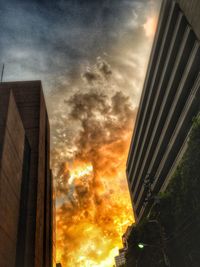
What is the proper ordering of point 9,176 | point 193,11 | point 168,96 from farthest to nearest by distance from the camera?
point 168,96, point 9,176, point 193,11

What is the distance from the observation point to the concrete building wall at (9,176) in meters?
20.5

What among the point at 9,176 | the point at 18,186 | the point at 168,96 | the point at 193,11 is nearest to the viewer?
the point at 193,11

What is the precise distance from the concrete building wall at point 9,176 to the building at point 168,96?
505 inches

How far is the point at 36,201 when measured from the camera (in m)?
29.3

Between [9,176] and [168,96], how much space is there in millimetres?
25899

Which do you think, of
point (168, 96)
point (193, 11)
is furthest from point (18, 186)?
point (168, 96)

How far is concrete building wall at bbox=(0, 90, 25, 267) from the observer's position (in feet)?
67.3

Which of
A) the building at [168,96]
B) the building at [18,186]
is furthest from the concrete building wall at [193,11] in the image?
the building at [18,186]

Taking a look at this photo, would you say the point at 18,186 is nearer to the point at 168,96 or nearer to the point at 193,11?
the point at 193,11

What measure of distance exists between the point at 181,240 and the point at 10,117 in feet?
63.2

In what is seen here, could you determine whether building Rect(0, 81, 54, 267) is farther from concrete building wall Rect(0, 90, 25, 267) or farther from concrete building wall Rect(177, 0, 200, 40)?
concrete building wall Rect(177, 0, 200, 40)

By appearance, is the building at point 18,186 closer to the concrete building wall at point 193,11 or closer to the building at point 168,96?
the building at point 168,96

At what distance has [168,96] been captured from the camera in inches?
1489

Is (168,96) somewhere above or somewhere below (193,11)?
above
